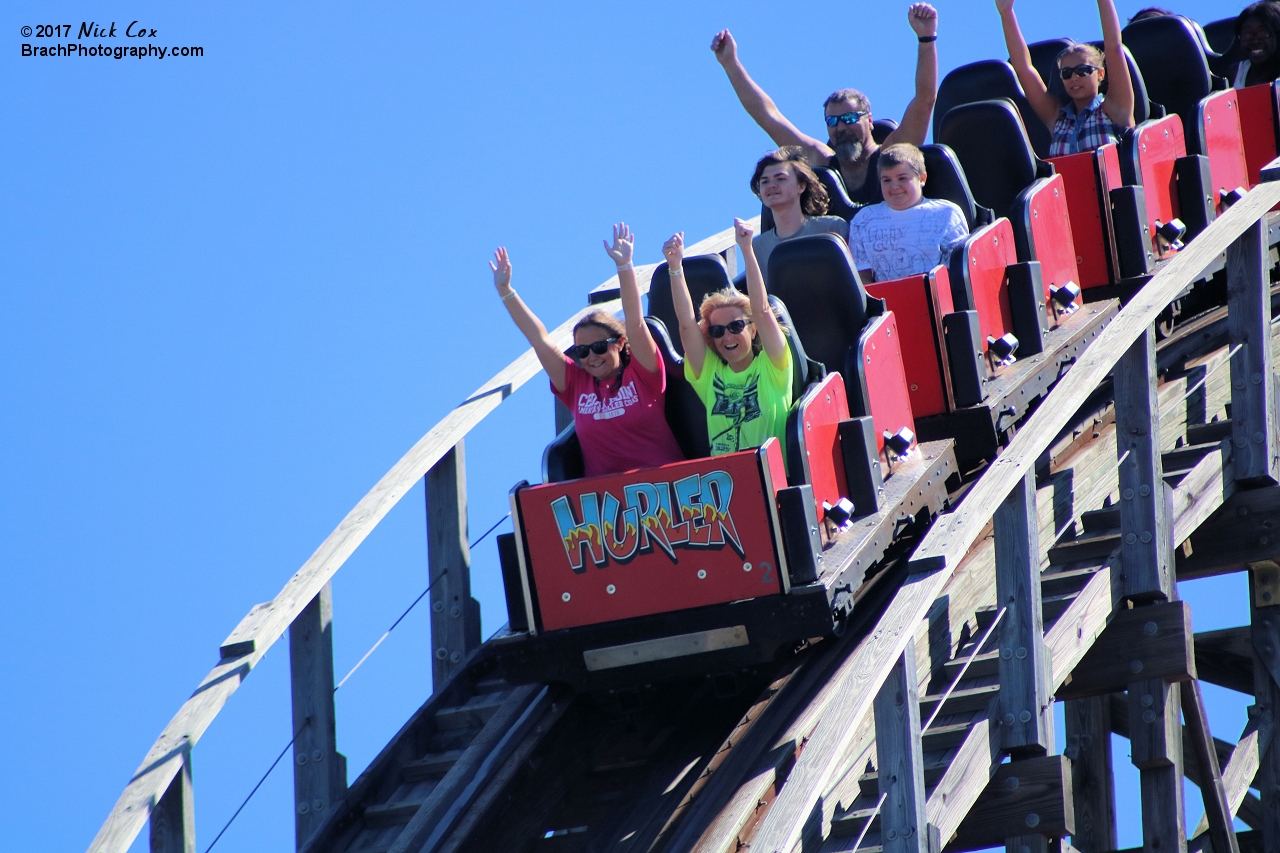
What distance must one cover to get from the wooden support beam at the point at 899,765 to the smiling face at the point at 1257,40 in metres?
5.67

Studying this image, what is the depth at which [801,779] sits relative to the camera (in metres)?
3.40

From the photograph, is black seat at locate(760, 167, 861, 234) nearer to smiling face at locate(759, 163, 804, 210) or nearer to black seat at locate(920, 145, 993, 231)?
black seat at locate(920, 145, 993, 231)

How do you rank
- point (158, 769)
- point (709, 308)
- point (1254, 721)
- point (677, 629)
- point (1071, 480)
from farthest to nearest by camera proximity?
point (1254, 721)
point (1071, 480)
point (709, 308)
point (677, 629)
point (158, 769)

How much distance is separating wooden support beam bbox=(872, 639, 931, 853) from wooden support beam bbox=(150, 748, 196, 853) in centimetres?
195

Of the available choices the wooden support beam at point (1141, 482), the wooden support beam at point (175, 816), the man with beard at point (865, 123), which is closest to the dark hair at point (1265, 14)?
the man with beard at point (865, 123)

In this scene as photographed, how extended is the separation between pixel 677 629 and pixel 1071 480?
1.64 m

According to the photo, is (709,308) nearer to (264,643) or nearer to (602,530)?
(602,530)

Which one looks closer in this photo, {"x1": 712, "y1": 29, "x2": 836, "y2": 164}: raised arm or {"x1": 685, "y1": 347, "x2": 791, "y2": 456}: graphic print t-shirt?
{"x1": 685, "y1": 347, "x2": 791, "y2": 456}: graphic print t-shirt

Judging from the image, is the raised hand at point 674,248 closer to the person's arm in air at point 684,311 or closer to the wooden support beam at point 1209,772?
the person's arm in air at point 684,311

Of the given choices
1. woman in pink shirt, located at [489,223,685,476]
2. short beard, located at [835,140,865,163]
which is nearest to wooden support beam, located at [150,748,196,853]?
woman in pink shirt, located at [489,223,685,476]

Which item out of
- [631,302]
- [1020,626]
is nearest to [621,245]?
[631,302]

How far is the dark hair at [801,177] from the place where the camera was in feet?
19.8

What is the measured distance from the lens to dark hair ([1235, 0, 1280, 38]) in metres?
8.38

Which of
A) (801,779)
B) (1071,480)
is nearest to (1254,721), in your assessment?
(1071,480)
